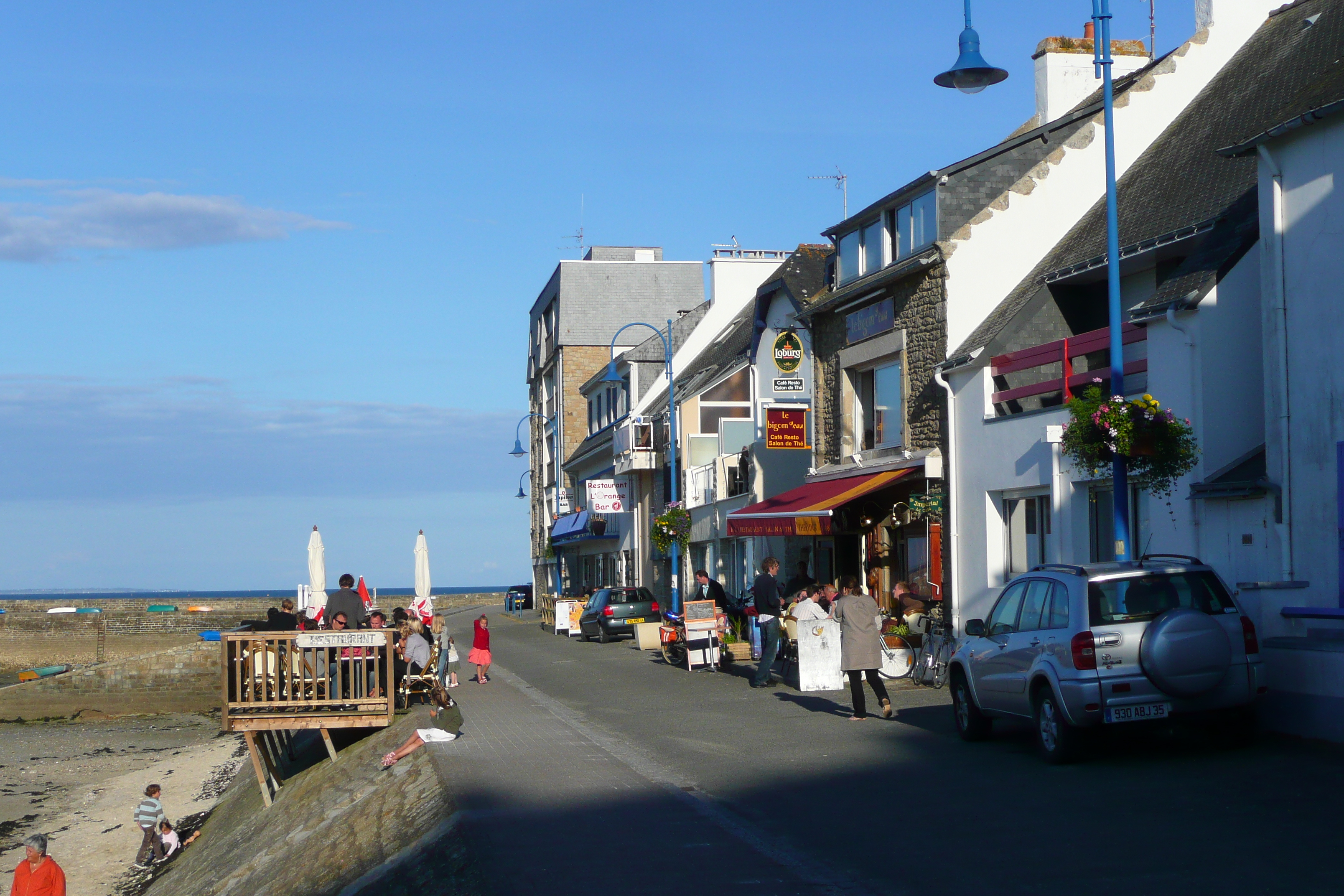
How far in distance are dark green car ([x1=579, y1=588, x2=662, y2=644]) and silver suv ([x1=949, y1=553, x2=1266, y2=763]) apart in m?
23.7

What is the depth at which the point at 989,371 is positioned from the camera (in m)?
19.1

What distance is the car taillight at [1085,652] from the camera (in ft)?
34.7

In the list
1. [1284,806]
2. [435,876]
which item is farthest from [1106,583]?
[435,876]

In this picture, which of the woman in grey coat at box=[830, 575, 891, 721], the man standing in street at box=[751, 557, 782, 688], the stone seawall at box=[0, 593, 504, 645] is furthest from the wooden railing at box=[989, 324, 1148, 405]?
the stone seawall at box=[0, 593, 504, 645]

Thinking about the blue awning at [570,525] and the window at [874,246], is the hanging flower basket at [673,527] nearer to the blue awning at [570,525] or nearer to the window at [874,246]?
the window at [874,246]

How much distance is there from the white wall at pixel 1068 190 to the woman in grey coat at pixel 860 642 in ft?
22.8

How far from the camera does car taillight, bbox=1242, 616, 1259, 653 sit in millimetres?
10594

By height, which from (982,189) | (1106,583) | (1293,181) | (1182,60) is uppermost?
(1182,60)

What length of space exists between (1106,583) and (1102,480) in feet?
19.8

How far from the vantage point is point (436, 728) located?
46.5ft

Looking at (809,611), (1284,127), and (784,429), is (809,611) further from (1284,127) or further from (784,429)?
(1284,127)

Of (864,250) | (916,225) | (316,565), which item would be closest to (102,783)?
(316,565)

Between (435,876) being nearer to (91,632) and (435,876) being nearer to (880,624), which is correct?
(880,624)

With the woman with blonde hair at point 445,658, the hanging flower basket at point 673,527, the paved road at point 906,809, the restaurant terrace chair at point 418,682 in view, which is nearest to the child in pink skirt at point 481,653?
the woman with blonde hair at point 445,658
